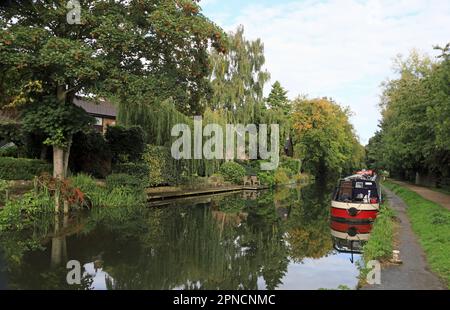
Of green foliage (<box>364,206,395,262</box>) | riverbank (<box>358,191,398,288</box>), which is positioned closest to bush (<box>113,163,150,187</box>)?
green foliage (<box>364,206,395,262</box>)

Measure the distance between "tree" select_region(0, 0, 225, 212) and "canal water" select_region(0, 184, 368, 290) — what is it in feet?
15.3

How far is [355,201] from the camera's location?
16516mm

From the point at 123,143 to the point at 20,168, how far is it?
658 cm

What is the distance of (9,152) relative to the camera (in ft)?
71.9

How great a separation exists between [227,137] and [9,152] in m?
16.5

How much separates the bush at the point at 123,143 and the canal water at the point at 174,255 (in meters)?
6.46

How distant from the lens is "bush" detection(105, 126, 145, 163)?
77.7 feet

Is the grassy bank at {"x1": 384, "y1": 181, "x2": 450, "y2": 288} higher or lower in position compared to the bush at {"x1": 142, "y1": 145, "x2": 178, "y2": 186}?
lower

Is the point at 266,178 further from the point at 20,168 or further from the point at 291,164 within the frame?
the point at 20,168

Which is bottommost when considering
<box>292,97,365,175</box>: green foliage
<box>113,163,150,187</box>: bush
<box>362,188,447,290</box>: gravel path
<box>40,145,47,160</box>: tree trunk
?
<box>362,188,447,290</box>: gravel path

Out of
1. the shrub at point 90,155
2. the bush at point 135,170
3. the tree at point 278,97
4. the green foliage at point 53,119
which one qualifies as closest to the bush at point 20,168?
the green foliage at point 53,119

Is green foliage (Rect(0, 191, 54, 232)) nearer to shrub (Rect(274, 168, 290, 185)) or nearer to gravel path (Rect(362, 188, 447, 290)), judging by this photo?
gravel path (Rect(362, 188, 447, 290))

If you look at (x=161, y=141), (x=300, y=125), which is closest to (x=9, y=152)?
(x=161, y=141)

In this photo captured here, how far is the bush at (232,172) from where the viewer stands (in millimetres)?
35969
